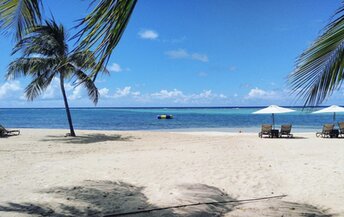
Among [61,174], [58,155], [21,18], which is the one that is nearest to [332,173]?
[61,174]

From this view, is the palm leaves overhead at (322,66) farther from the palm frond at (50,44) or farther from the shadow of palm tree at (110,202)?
the palm frond at (50,44)

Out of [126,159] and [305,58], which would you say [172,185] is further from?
[305,58]

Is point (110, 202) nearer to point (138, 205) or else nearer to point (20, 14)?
point (138, 205)

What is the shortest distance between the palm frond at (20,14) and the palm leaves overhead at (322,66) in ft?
7.21

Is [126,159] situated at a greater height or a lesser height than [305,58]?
lesser

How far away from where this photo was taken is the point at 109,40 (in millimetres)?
1707

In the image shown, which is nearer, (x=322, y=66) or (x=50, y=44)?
(x=322, y=66)

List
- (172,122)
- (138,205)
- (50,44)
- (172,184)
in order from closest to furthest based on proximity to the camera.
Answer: (138,205)
(172,184)
(50,44)
(172,122)

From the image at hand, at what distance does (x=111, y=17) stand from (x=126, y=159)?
8.01m

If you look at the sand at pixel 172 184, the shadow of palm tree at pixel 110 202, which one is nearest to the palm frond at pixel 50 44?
the sand at pixel 172 184

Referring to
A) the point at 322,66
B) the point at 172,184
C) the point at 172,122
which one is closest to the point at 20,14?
the point at 322,66

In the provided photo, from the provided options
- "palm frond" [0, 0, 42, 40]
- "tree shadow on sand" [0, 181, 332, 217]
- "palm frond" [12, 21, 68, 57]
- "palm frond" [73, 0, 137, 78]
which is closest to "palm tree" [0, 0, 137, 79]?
"palm frond" [73, 0, 137, 78]

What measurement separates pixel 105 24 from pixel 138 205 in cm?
376

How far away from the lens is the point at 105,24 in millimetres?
1677
